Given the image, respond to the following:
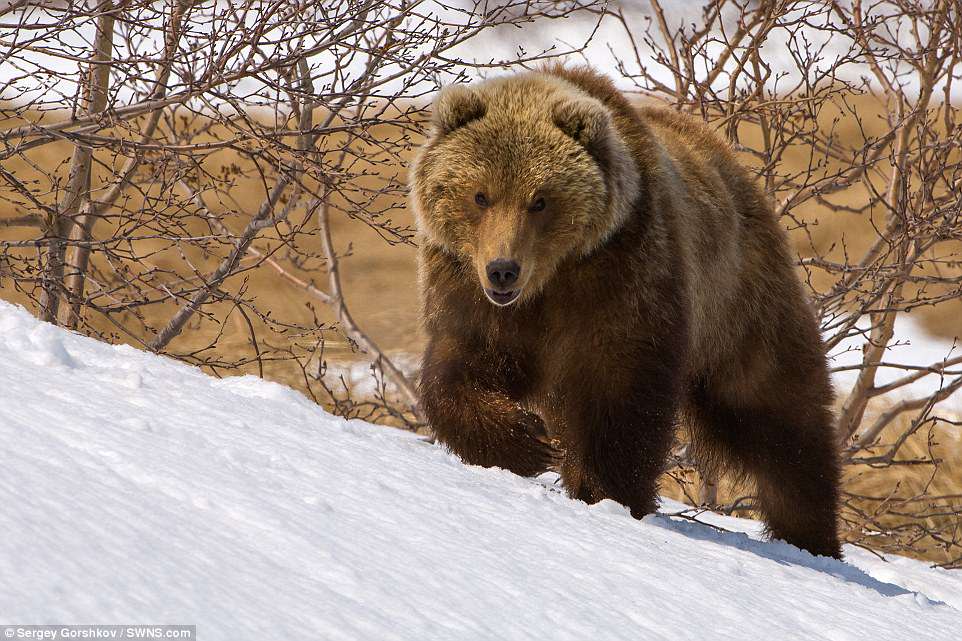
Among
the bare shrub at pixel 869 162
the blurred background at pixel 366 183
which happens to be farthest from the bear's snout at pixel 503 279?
the bare shrub at pixel 869 162

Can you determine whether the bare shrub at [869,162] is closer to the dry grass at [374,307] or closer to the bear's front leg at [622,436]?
the dry grass at [374,307]

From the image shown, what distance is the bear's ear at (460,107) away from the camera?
15.5 ft

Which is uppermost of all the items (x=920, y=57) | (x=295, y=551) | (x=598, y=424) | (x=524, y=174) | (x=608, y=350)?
(x=920, y=57)

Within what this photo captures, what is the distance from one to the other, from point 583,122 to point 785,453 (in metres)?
2.09

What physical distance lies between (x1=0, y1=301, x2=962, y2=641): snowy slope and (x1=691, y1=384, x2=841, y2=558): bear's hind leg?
1.25 metres

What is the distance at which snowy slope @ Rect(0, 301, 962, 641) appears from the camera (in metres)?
2.20

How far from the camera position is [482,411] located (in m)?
4.62

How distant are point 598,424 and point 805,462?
5.42 feet

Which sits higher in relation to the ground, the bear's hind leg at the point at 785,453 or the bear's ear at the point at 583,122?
the bear's ear at the point at 583,122

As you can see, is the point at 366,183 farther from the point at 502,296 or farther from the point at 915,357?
the point at 502,296

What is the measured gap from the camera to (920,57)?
7.59 meters

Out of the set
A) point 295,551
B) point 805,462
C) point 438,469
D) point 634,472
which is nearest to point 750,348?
point 805,462

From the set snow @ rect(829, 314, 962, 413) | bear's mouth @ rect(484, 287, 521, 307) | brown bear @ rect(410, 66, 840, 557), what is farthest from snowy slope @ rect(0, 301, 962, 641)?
snow @ rect(829, 314, 962, 413)

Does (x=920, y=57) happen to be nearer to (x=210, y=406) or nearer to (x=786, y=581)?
(x=786, y=581)
